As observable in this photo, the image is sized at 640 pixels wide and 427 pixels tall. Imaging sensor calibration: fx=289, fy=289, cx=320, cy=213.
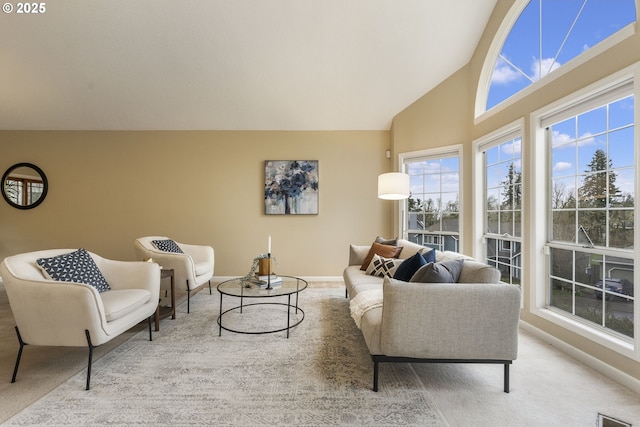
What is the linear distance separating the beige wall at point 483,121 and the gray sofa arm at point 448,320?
0.98 meters

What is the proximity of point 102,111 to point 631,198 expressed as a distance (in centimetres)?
624

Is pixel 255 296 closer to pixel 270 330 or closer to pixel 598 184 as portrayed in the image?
pixel 270 330

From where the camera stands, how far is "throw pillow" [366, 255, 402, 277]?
3160mm

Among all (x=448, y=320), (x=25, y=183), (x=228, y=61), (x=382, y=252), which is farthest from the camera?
(x=25, y=183)

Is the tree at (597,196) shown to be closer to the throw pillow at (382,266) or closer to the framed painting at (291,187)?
the throw pillow at (382,266)

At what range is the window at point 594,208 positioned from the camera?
2.06m

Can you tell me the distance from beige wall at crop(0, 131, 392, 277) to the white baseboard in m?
2.57

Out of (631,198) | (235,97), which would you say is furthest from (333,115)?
(631,198)

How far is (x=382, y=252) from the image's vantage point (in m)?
3.48

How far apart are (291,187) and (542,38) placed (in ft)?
11.6

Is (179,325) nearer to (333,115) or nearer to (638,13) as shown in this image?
(333,115)

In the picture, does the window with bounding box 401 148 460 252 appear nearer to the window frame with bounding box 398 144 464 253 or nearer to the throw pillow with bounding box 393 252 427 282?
the window frame with bounding box 398 144 464 253

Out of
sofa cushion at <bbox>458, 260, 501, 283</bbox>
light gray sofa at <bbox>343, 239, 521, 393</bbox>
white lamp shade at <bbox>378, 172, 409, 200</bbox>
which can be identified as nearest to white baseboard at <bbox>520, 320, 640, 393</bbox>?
light gray sofa at <bbox>343, 239, 521, 393</bbox>

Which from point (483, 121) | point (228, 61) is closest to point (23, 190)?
point (228, 61)
